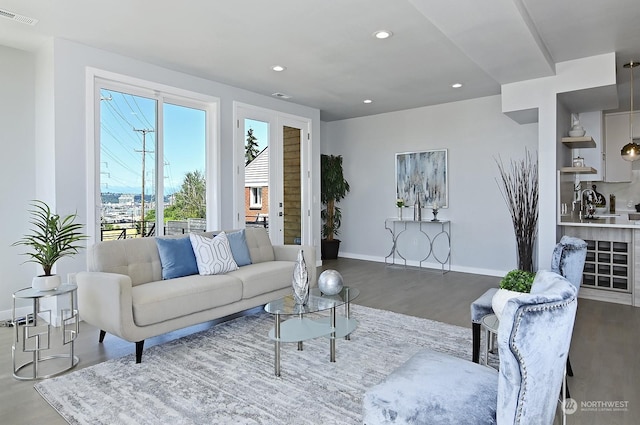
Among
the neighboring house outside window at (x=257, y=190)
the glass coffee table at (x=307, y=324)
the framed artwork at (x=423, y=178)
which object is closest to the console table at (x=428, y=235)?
the framed artwork at (x=423, y=178)

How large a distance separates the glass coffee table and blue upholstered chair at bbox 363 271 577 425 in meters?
1.08

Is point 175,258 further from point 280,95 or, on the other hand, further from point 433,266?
point 433,266

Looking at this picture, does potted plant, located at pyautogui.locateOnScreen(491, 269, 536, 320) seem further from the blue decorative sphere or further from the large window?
the large window

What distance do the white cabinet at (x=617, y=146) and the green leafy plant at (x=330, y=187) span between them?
457 centimetres

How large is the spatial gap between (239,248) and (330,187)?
3.72 metres

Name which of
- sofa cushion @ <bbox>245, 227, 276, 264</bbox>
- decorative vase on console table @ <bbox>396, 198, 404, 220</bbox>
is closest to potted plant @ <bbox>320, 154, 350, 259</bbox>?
decorative vase on console table @ <bbox>396, 198, 404, 220</bbox>

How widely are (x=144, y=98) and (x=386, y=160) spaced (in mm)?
4314

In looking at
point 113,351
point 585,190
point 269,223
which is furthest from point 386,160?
point 113,351

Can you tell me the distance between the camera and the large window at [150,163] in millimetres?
4402

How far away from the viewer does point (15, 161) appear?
421cm

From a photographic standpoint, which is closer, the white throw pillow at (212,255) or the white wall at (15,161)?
the white throw pillow at (212,255)

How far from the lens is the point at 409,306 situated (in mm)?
4473

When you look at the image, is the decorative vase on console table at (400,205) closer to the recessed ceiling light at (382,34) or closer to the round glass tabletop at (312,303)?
the recessed ceiling light at (382,34)

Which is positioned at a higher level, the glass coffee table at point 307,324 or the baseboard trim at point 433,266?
A: the glass coffee table at point 307,324
